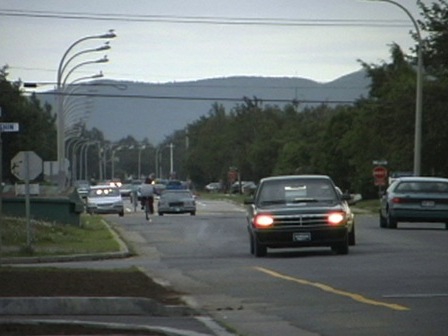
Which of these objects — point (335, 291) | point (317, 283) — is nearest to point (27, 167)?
point (317, 283)

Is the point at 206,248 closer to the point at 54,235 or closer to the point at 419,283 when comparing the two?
the point at 54,235

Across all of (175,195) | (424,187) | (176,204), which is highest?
(424,187)

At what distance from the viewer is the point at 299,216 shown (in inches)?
1156

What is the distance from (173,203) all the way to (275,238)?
39503 mm

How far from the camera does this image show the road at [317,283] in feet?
52.3

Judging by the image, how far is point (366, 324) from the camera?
15.5 metres

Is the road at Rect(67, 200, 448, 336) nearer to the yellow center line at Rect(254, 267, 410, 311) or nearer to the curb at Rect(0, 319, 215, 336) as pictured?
the yellow center line at Rect(254, 267, 410, 311)

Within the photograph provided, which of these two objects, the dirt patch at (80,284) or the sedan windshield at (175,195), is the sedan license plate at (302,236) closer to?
the dirt patch at (80,284)

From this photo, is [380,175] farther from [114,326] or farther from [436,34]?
[114,326]

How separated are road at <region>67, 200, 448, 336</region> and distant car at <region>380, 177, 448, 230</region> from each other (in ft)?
8.01

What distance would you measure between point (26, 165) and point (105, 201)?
40805 mm

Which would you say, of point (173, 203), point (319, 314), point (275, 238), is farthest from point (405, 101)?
point (319, 314)

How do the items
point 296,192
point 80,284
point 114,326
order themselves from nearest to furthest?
1. point 114,326
2. point 80,284
3. point 296,192

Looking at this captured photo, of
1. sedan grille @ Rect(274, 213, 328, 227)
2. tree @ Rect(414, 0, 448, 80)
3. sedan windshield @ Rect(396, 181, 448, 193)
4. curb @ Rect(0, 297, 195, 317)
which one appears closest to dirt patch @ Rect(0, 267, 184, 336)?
curb @ Rect(0, 297, 195, 317)
